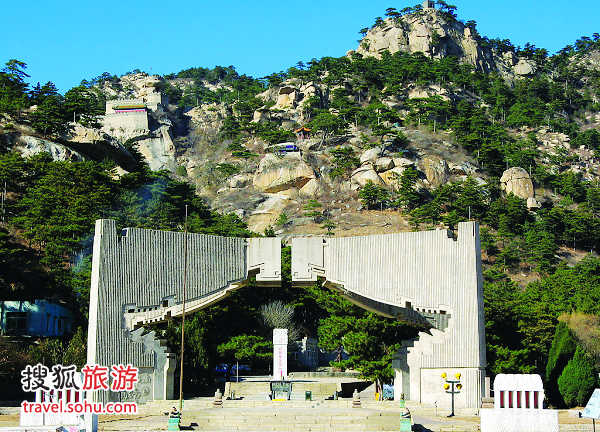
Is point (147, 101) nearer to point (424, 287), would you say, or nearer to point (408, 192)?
point (408, 192)

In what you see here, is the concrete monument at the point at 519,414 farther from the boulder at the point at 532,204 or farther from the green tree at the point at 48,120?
the boulder at the point at 532,204

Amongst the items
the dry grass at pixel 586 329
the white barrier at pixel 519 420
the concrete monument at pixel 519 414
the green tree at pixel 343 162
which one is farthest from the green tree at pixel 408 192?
the white barrier at pixel 519 420

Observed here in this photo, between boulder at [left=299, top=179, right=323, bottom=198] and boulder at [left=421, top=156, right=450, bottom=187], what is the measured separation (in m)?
9.37

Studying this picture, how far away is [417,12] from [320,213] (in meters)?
51.0

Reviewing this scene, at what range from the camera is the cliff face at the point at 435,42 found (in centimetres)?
9925

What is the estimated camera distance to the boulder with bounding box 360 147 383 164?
6925cm

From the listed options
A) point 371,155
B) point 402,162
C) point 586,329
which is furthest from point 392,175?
point 586,329

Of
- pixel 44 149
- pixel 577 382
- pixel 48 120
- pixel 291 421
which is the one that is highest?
pixel 48 120

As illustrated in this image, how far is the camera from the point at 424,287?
25438 mm

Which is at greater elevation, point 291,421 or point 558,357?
point 558,357

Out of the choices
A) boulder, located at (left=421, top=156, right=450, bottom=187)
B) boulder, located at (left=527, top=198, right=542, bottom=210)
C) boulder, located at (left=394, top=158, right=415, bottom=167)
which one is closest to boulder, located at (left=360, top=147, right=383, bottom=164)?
boulder, located at (left=394, top=158, right=415, bottom=167)

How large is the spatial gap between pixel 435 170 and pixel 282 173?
43.6 ft

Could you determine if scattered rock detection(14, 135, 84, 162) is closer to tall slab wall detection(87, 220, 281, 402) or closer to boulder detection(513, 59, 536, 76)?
tall slab wall detection(87, 220, 281, 402)

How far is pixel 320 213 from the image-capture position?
6262cm
